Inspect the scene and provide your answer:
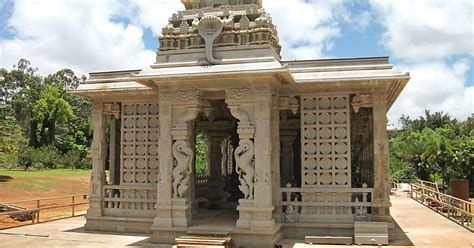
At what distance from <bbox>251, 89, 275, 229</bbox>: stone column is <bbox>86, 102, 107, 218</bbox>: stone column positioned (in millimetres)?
5268

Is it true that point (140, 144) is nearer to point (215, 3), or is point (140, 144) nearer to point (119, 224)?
point (119, 224)

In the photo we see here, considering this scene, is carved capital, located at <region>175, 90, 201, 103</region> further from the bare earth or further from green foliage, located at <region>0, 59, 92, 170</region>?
green foliage, located at <region>0, 59, 92, 170</region>

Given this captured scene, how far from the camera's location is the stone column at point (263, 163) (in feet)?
35.6

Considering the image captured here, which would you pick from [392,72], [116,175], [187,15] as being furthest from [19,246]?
[392,72]

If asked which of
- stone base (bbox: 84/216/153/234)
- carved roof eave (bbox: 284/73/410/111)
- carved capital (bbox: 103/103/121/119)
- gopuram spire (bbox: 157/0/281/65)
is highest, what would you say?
gopuram spire (bbox: 157/0/281/65)

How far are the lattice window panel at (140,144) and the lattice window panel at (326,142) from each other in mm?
4360

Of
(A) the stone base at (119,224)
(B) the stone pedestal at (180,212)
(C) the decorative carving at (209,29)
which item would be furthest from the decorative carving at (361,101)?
(A) the stone base at (119,224)

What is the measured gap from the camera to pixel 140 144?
527 inches

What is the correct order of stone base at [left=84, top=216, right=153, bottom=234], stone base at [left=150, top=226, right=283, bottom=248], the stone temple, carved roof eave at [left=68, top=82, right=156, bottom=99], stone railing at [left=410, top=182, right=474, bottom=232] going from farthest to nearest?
stone railing at [left=410, top=182, right=474, bottom=232] < carved roof eave at [left=68, top=82, right=156, bottom=99] < stone base at [left=84, top=216, right=153, bottom=234] < the stone temple < stone base at [left=150, top=226, right=283, bottom=248]

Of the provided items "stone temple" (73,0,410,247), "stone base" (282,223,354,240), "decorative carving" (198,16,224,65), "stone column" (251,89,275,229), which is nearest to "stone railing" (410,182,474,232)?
"stone temple" (73,0,410,247)

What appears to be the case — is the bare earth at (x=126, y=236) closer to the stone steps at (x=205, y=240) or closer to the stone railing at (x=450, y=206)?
the stone railing at (x=450, y=206)

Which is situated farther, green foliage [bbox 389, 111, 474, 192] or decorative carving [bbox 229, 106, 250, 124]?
green foliage [bbox 389, 111, 474, 192]

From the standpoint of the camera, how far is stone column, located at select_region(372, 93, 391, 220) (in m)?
11.6

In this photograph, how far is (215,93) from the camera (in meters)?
12.2
